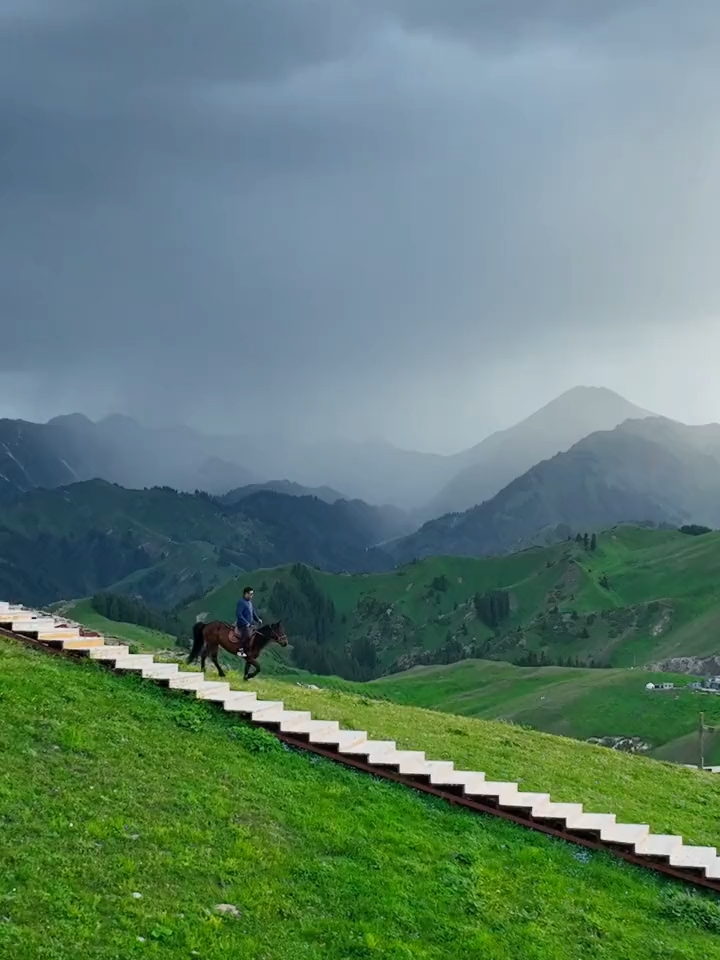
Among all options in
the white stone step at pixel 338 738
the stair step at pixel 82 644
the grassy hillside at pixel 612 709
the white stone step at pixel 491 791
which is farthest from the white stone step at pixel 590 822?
the grassy hillside at pixel 612 709

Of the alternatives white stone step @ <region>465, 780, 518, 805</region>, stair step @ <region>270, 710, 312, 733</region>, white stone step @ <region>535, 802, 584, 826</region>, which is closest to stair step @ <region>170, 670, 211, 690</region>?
stair step @ <region>270, 710, 312, 733</region>

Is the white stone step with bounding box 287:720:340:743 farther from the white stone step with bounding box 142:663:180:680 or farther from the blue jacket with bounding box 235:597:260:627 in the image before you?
the blue jacket with bounding box 235:597:260:627

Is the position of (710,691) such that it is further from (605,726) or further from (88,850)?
(88,850)

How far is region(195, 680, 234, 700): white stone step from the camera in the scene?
27.0 metres

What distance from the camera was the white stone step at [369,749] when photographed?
25.5 meters

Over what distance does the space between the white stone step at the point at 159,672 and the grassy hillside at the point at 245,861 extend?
0.59 meters

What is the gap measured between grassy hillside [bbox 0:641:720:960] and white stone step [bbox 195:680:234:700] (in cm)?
49

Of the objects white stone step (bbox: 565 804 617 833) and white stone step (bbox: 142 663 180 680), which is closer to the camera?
white stone step (bbox: 565 804 617 833)

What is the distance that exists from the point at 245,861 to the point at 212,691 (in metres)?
9.21

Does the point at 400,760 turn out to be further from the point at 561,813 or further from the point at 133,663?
the point at 133,663

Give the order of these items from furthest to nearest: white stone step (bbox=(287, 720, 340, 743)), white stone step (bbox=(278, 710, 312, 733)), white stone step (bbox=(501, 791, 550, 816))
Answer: white stone step (bbox=(278, 710, 312, 733)) → white stone step (bbox=(287, 720, 340, 743)) → white stone step (bbox=(501, 791, 550, 816))

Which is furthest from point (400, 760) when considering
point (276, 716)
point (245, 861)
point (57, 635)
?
point (57, 635)

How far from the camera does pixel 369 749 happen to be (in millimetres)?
26078

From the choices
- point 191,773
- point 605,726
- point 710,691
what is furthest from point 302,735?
point 710,691
